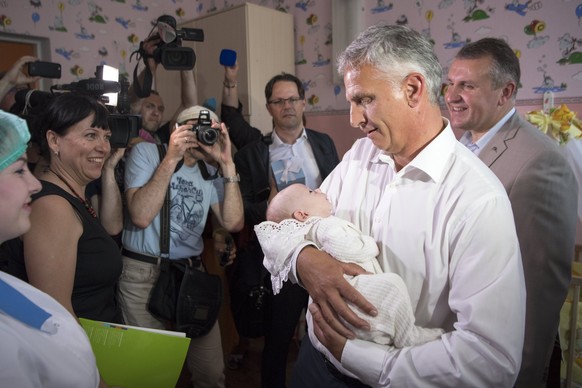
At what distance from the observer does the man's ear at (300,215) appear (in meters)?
1.20

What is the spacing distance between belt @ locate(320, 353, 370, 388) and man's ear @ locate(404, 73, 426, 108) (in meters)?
0.68

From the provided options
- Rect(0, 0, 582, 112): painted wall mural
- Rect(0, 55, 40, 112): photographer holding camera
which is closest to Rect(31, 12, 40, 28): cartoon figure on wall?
Rect(0, 0, 582, 112): painted wall mural

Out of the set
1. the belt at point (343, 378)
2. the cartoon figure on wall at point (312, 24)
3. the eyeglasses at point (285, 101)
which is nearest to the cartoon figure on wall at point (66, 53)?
the cartoon figure on wall at point (312, 24)

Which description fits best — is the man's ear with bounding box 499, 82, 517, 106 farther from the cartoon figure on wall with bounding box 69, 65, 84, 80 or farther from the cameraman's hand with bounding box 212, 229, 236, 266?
the cartoon figure on wall with bounding box 69, 65, 84, 80

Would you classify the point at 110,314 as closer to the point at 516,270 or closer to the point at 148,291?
the point at 148,291

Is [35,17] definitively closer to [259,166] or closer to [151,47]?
[151,47]

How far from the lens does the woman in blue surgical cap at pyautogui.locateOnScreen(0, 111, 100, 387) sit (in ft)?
2.29

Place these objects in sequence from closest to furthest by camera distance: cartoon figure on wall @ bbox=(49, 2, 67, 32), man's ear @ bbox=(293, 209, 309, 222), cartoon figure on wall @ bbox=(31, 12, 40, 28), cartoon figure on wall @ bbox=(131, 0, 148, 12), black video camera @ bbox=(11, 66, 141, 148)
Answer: man's ear @ bbox=(293, 209, 309, 222)
black video camera @ bbox=(11, 66, 141, 148)
cartoon figure on wall @ bbox=(31, 12, 40, 28)
cartoon figure on wall @ bbox=(49, 2, 67, 32)
cartoon figure on wall @ bbox=(131, 0, 148, 12)

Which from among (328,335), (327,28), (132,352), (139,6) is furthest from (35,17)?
(328,335)

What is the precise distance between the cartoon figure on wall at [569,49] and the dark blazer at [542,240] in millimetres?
1294

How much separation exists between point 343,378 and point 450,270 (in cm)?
39

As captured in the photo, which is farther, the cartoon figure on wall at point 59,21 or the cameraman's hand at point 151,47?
the cartoon figure on wall at point 59,21

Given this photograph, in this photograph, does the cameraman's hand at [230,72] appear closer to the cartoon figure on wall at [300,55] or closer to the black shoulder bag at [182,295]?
the black shoulder bag at [182,295]

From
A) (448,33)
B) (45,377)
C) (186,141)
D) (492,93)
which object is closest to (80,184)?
(186,141)
